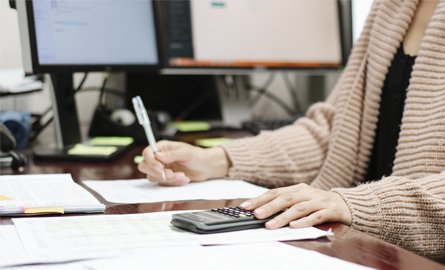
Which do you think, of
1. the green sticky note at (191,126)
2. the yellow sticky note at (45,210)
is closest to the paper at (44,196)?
the yellow sticky note at (45,210)

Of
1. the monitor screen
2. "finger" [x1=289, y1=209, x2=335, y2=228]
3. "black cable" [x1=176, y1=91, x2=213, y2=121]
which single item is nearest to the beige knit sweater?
"finger" [x1=289, y1=209, x2=335, y2=228]

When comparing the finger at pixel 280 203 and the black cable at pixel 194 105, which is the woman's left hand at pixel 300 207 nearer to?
the finger at pixel 280 203

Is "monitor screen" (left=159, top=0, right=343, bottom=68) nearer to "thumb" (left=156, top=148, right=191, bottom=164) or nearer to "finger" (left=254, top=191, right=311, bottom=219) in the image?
"thumb" (left=156, top=148, right=191, bottom=164)

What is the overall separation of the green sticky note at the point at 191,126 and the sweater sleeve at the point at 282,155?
492mm

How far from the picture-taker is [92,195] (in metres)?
0.93

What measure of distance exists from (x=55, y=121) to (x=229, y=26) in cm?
70

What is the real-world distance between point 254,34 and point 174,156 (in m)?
0.91

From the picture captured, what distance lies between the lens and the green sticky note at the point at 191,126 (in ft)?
5.83

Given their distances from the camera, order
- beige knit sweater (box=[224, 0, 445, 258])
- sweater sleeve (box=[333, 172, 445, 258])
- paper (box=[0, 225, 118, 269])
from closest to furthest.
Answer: paper (box=[0, 225, 118, 269])
sweater sleeve (box=[333, 172, 445, 258])
beige knit sweater (box=[224, 0, 445, 258])

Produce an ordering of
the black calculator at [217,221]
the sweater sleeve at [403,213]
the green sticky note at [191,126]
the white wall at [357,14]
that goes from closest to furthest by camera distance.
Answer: the black calculator at [217,221], the sweater sleeve at [403,213], the green sticky note at [191,126], the white wall at [357,14]

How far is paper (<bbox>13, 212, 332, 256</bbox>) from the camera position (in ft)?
2.13

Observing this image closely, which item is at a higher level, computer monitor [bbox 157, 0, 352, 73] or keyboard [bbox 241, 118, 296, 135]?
computer monitor [bbox 157, 0, 352, 73]

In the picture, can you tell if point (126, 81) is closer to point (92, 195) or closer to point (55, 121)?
point (55, 121)

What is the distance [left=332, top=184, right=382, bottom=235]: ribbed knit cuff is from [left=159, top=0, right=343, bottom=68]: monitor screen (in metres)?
1.06
